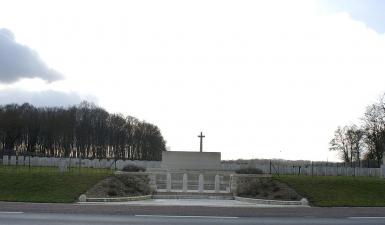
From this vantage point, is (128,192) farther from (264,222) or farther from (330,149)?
(330,149)

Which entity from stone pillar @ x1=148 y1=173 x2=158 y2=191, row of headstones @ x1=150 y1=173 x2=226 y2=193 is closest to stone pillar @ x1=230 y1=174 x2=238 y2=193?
row of headstones @ x1=150 y1=173 x2=226 y2=193

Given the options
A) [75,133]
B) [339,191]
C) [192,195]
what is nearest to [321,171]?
[339,191]

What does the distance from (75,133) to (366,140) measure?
5456 centimetres

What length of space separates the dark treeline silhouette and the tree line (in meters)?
42.1

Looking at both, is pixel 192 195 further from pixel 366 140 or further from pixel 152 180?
pixel 366 140

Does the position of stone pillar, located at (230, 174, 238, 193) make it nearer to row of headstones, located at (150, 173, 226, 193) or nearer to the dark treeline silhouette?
row of headstones, located at (150, 173, 226, 193)

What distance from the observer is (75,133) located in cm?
9712

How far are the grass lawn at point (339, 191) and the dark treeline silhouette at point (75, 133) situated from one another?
62.9m

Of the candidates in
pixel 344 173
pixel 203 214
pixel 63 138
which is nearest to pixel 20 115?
pixel 63 138

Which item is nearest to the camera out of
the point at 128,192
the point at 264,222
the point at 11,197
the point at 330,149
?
the point at 264,222

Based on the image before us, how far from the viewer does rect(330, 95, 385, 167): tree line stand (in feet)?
222

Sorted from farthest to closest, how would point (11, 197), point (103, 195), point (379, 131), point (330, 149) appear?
1. point (330, 149)
2. point (379, 131)
3. point (103, 195)
4. point (11, 197)

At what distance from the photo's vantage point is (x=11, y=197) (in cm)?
2405

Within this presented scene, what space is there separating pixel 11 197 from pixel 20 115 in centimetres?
7272
